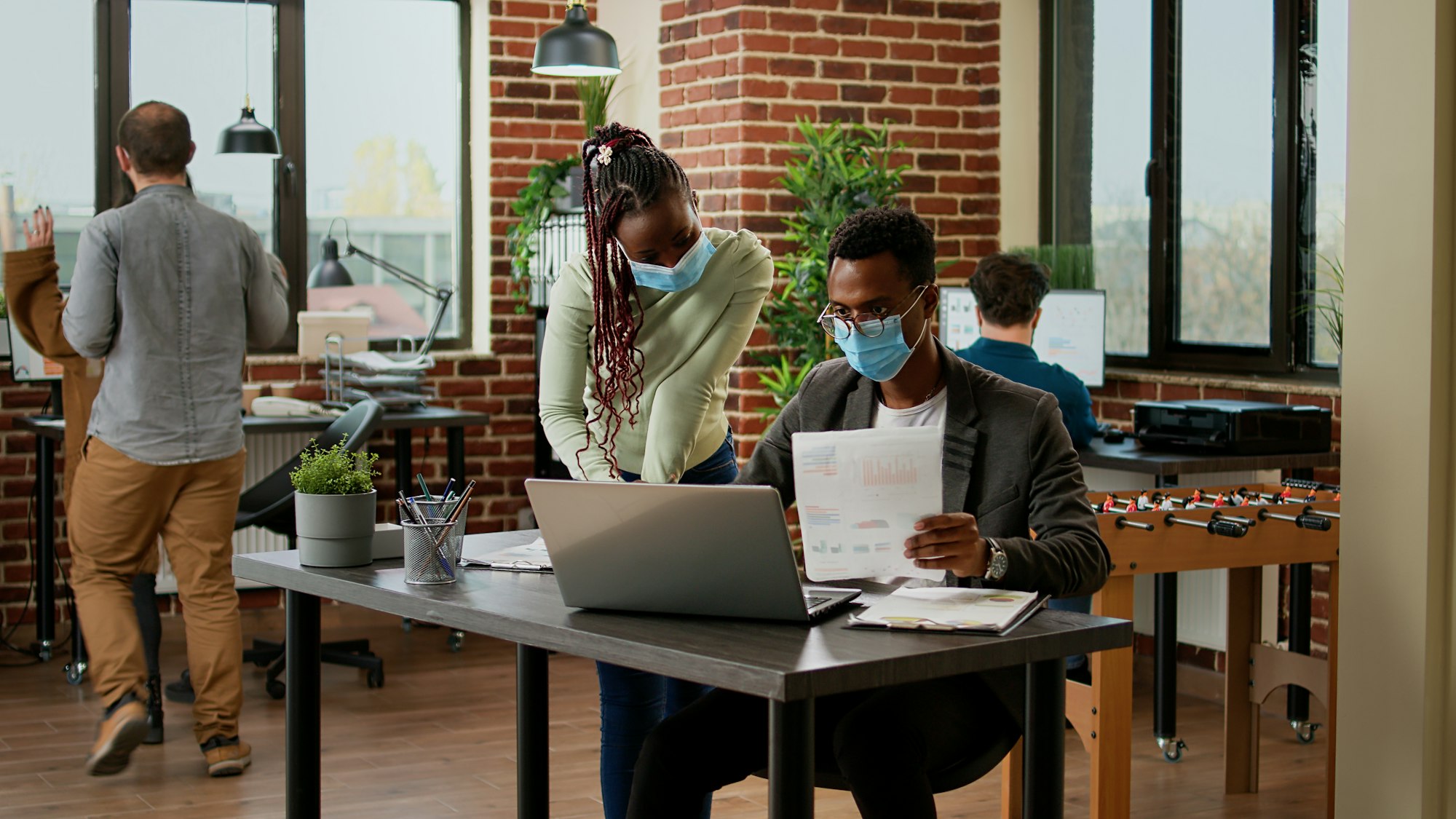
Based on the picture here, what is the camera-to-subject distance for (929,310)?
251 centimetres

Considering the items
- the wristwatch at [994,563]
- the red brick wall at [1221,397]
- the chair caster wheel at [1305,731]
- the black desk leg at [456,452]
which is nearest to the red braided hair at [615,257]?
the wristwatch at [994,563]

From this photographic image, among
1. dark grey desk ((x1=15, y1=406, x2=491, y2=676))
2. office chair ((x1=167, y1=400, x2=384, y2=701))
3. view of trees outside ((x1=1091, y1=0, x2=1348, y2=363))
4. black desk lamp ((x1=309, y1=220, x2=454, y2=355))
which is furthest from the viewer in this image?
black desk lamp ((x1=309, y1=220, x2=454, y2=355))

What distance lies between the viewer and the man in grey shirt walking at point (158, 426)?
Result: 3.95m

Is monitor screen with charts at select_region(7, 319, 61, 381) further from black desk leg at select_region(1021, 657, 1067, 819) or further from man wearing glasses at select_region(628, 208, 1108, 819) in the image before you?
black desk leg at select_region(1021, 657, 1067, 819)

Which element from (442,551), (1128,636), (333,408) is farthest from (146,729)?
Result: (1128,636)

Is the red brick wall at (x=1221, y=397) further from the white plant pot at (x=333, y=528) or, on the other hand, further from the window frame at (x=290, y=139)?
the white plant pot at (x=333, y=528)

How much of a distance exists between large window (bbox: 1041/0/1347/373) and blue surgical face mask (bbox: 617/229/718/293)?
2.62m

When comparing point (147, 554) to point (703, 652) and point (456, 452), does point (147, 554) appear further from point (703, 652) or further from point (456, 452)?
point (703, 652)

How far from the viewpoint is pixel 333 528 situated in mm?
2432

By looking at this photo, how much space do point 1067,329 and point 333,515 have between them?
10.4 feet

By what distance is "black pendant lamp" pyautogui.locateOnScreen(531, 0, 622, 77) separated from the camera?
5059mm

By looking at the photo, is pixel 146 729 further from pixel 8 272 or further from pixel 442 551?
pixel 442 551

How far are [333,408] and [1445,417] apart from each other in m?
3.73

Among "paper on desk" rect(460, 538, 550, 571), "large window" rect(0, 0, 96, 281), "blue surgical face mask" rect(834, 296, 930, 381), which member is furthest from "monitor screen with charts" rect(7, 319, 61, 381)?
"blue surgical face mask" rect(834, 296, 930, 381)
